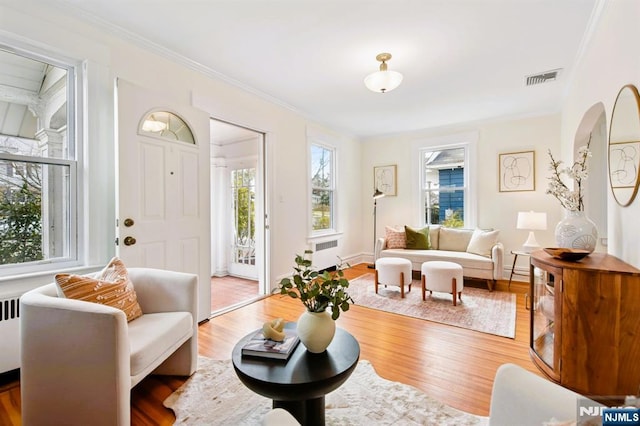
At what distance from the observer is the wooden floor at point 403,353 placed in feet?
5.61

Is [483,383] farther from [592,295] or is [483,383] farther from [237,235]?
[237,235]

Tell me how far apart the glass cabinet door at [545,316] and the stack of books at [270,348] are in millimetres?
1621

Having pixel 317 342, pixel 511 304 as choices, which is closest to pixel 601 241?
pixel 511 304

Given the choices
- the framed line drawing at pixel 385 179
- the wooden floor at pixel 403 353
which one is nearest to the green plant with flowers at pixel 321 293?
the wooden floor at pixel 403 353

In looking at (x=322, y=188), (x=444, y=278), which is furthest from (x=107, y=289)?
(x=322, y=188)

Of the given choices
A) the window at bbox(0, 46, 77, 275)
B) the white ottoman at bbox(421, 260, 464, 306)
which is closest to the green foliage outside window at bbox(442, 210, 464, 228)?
the white ottoman at bbox(421, 260, 464, 306)

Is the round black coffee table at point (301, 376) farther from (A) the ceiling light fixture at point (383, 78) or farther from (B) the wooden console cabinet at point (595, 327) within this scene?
(A) the ceiling light fixture at point (383, 78)

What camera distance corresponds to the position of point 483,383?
6.17ft

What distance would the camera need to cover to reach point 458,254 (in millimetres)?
4246

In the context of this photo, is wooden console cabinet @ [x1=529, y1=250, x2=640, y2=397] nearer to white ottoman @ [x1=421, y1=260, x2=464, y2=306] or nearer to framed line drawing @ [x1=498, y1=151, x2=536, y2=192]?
white ottoman @ [x1=421, y1=260, x2=464, y2=306]

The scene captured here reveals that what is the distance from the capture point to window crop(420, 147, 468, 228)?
499 cm

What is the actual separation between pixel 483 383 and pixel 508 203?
3.44 metres

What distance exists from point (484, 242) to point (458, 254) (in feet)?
1.33

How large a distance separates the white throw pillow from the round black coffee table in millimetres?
3449
